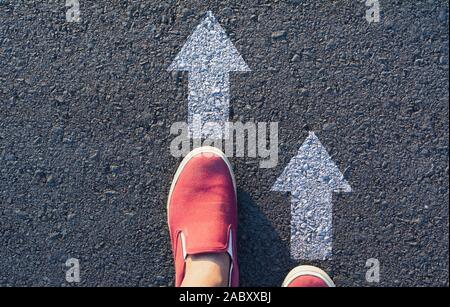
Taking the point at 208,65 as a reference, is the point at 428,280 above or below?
below

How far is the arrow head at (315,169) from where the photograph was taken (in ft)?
6.78

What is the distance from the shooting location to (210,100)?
2078 mm

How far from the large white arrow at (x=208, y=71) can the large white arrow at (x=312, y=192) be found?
1.19 ft

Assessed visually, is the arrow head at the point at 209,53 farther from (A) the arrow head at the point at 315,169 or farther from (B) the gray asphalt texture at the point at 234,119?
(A) the arrow head at the point at 315,169

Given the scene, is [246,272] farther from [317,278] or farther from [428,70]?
[428,70]

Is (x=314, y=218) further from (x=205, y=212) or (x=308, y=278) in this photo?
(x=205, y=212)

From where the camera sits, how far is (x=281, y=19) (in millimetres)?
2070

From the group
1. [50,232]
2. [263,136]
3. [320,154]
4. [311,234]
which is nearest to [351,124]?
[320,154]

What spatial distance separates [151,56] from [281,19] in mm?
602

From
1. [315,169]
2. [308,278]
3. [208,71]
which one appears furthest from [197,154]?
[308,278]

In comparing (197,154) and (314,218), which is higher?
(197,154)

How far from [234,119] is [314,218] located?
22.3 inches

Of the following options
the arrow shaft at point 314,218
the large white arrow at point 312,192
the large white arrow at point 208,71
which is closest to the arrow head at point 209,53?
the large white arrow at point 208,71

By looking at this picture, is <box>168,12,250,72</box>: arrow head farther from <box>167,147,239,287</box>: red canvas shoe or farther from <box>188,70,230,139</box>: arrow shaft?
<box>167,147,239,287</box>: red canvas shoe
